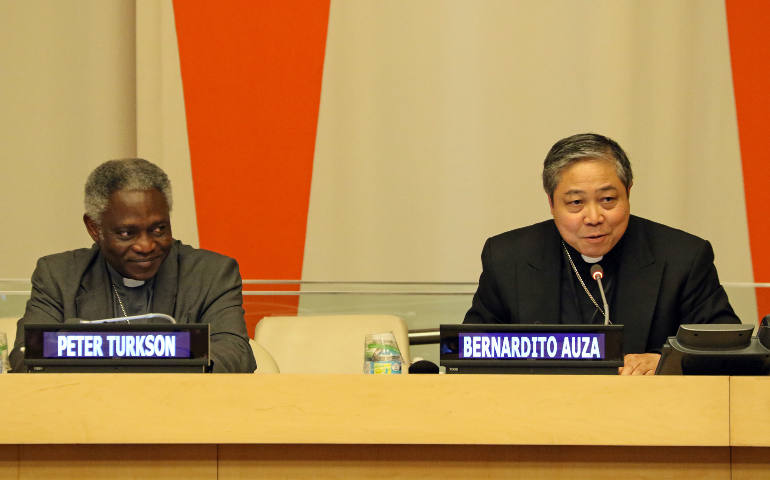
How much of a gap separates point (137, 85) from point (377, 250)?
49.4 inches

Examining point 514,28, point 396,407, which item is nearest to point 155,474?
point 396,407

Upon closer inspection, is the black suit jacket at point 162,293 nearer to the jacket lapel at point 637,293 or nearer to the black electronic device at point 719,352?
the jacket lapel at point 637,293

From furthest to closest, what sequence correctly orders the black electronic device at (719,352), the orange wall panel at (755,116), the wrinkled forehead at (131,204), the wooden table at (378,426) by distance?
1. the orange wall panel at (755,116)
2. the wrinkled forehead at (131,204)
3. the black electronic device at (719,352)
4. the wooden table at (378,426)

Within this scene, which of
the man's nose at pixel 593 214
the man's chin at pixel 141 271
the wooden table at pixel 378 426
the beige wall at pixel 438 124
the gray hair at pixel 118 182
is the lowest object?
the wooden table at pixel 378 426

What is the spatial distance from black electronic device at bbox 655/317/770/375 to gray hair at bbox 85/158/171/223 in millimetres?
1244

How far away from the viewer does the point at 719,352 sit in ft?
4.56

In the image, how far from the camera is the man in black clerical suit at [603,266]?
2.12m

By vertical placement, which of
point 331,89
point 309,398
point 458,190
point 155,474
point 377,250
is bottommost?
point 155,474

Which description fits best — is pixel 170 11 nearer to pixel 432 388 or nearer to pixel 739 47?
pixel 739 47

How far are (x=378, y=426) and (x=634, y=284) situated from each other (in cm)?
105

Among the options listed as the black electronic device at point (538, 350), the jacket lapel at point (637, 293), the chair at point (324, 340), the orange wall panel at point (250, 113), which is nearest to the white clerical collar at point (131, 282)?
the chair at point (324, 340)

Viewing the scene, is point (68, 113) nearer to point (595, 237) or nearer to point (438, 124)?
point (438, 124)

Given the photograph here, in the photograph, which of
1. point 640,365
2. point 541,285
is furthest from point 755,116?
point 640,365

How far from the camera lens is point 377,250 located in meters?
3.88
